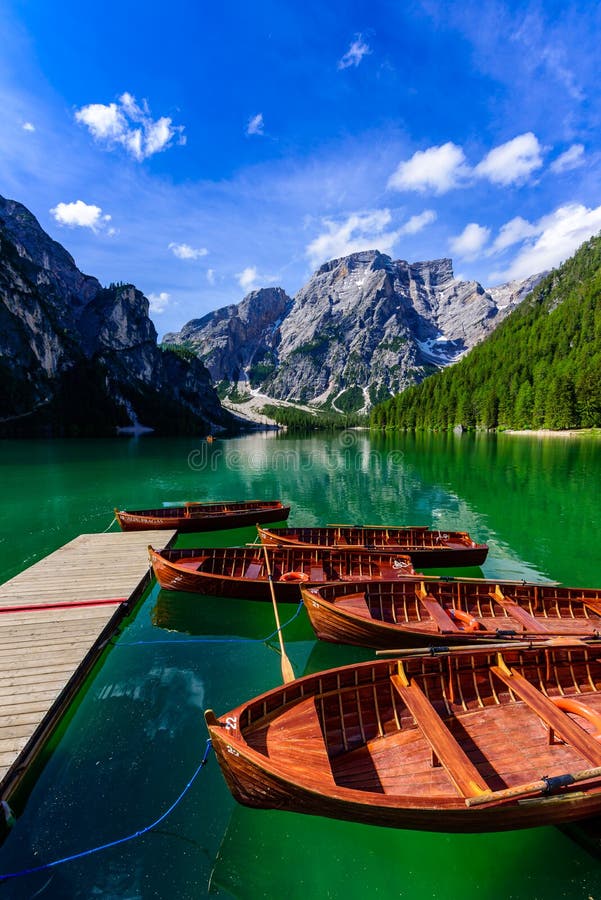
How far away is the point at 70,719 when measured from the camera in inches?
389

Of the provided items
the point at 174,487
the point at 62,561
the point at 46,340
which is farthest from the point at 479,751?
the point at 46,340

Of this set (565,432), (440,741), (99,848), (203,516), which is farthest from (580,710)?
(565,432)

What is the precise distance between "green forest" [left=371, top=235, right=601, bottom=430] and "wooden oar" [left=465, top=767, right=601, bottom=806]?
408ft

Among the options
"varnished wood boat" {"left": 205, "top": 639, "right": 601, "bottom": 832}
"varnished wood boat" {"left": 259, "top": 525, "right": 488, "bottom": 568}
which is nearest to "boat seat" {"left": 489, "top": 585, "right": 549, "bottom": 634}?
"varnished wood boat" {"left": 205, "top": 639, "right": 601, "bottom": 832}

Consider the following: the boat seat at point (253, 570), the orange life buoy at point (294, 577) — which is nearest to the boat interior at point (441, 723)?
the orange life buoy at point (294, 577)

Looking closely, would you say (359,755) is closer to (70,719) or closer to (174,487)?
(70,719)

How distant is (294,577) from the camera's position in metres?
16.2

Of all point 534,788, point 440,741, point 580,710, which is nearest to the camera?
point 534,788

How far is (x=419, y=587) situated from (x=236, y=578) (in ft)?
22.4

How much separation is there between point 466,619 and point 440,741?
20.6ft

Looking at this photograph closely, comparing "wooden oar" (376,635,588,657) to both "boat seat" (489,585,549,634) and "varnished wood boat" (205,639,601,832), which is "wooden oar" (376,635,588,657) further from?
"boat seat" (489,585,549,634)

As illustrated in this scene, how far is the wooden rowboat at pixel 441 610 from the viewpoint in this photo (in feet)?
36.9

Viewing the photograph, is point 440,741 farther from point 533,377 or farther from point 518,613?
point 533,377

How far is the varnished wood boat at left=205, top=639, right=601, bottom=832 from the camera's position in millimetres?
5594
